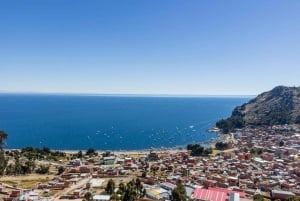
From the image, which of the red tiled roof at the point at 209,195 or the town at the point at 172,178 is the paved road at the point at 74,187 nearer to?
the town at the point at 172,178

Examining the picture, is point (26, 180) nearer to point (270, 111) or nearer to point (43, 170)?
point (43, 170)

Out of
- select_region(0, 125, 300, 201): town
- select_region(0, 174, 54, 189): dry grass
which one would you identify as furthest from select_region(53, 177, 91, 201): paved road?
select_region(0, 174, 54, 189): dry grass

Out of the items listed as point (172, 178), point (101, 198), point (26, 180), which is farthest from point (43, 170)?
point (172, 178)

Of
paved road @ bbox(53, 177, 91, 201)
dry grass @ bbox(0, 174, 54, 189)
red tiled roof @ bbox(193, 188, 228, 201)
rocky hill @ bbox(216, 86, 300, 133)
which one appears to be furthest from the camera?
rocky hill @ bbox(216, 86, 300, 133)

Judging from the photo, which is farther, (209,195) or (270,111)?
(270,111)

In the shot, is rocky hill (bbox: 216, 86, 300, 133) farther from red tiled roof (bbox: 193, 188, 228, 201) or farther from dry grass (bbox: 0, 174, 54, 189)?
dry grass (bbox: 0, 174, 54, 189)

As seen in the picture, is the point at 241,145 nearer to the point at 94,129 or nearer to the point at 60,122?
the point at 94,129

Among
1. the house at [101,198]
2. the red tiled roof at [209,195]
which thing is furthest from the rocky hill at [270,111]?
the house at [101,198]

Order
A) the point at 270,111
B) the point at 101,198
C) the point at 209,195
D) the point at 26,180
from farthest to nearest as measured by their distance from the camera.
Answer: the point at 270,111
the point at 26,180
the point at 209,195
the point at 101,198
